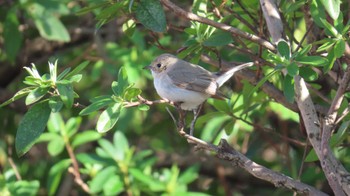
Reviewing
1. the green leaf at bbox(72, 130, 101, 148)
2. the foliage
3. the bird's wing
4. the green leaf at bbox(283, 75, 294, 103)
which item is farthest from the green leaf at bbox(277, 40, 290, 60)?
the green leaf at bbox(72, 130, 101, 148)

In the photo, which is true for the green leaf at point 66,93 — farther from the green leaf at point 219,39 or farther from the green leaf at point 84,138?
the green leaf at point 84,138

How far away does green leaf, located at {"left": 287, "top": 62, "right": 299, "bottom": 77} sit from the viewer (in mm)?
2624

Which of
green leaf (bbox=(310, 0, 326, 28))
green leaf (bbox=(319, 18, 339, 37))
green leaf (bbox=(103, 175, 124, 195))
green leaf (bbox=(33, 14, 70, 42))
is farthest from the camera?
green leaf (bbox=(33, 14, 70, 42))

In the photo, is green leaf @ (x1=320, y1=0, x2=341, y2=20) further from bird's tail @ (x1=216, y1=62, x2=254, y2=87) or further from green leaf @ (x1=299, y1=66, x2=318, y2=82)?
bird's tail @ (x1=216, y1=62, x2=254, y2=87)

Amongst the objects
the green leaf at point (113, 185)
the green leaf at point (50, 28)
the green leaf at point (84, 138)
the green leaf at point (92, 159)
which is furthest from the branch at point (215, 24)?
the green leaf at point (50, 28)

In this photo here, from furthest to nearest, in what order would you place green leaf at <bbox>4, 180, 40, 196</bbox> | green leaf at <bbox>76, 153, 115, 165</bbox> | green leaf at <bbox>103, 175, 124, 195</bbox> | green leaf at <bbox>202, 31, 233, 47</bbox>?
green leaf at <bbox>76, 153, 115, 165</bbox> → green leaf at <bbox>103, 175, 124, 195</bbox> → green leaf at <bbox>4, 180, 40, 196</bbox> → green leaf at <bbox>202, 31, 233, 47</bbox>

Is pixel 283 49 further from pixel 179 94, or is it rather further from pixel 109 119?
pixel 179 94

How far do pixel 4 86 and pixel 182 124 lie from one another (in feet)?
10.8

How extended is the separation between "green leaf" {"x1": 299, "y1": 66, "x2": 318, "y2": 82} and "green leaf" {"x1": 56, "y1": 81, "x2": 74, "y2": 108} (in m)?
0.88

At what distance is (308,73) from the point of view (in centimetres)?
279

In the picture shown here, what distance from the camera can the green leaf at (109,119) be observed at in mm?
2806

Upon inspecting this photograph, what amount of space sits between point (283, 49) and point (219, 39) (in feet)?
1.50

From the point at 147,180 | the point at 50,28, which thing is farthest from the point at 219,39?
the point at 50,28

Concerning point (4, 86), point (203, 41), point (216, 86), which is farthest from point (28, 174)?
point (203, 41)
